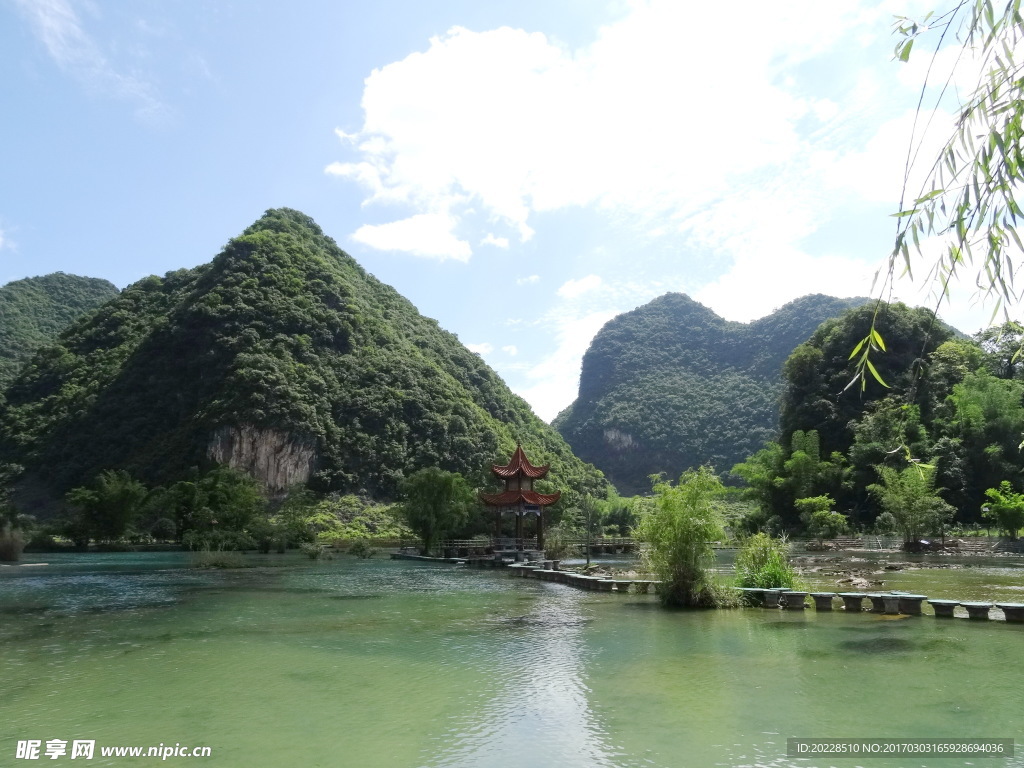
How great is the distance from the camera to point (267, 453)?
2591 inches

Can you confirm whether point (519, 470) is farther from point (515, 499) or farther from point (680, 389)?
point (680, 389)

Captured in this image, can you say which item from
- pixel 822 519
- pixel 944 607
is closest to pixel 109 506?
pixel 822 519

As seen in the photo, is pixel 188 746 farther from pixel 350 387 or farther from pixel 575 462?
pixel 575 462

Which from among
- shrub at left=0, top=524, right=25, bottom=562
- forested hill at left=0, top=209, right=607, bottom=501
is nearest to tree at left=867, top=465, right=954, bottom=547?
forested hill at left=0, top=209, right=607, bottom=501

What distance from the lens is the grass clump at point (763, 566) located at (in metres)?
14.9

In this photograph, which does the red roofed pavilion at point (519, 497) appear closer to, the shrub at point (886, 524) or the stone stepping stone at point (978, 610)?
the shrub at point (886, 524)

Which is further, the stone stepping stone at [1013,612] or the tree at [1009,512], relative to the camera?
the tree at [1009,512]

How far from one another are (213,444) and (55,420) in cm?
1882

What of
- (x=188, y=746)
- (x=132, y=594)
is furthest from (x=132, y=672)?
(x=132, y=594)

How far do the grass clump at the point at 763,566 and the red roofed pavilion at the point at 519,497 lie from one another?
20911 mm

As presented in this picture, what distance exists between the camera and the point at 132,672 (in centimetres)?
906

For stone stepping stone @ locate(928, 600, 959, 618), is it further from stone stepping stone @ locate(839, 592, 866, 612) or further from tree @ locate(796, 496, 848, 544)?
tree @ locate(796, 496, 848, 544)

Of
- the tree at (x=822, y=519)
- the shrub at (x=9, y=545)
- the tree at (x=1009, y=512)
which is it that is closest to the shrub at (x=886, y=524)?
the tree at (x=822, y=519)

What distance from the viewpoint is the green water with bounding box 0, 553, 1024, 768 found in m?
6.05
